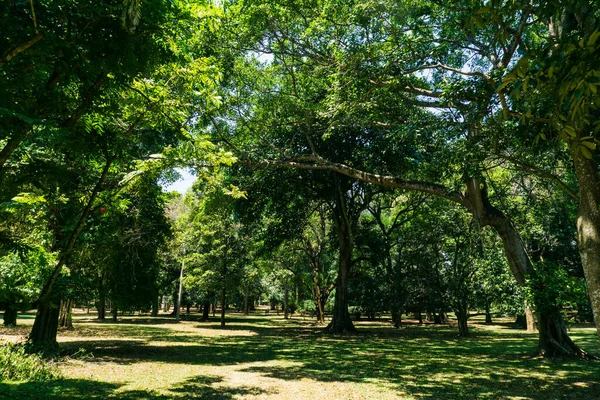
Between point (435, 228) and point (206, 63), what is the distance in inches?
842

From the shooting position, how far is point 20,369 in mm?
7434

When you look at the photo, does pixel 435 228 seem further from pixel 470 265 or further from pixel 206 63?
pixel 206 63

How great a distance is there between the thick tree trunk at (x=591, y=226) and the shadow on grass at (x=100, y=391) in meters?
5.86

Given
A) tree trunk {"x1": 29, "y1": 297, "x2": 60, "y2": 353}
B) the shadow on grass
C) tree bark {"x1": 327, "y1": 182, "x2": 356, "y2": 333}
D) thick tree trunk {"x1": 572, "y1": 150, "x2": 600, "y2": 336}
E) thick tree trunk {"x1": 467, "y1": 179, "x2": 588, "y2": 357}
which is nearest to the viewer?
thick tree trunk {"x1": 572, "y1": 150, "x2": 600, "y2": 336}

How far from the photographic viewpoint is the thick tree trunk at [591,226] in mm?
5133

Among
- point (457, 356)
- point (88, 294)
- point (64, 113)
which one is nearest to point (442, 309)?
point (457, 356)

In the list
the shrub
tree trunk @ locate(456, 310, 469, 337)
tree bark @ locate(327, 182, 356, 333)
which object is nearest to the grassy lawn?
the shrub

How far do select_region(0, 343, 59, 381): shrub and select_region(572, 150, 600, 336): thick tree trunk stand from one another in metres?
9.73

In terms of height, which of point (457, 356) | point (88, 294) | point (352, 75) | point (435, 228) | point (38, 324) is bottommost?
point (457, 356)

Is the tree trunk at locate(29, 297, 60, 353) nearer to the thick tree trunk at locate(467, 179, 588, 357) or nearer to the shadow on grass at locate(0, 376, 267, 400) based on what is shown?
the shadow on grass at locate(0, 376, 267, 400)

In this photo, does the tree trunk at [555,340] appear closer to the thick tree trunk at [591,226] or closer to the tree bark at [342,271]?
the thick tree trunk at [591,226]

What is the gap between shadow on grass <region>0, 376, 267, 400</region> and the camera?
Answer: 6179 millimetres

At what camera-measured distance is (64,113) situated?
4.20 meters

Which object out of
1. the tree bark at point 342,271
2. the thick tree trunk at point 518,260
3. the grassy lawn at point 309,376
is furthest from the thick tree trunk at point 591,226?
the tree bark at point 342,271
